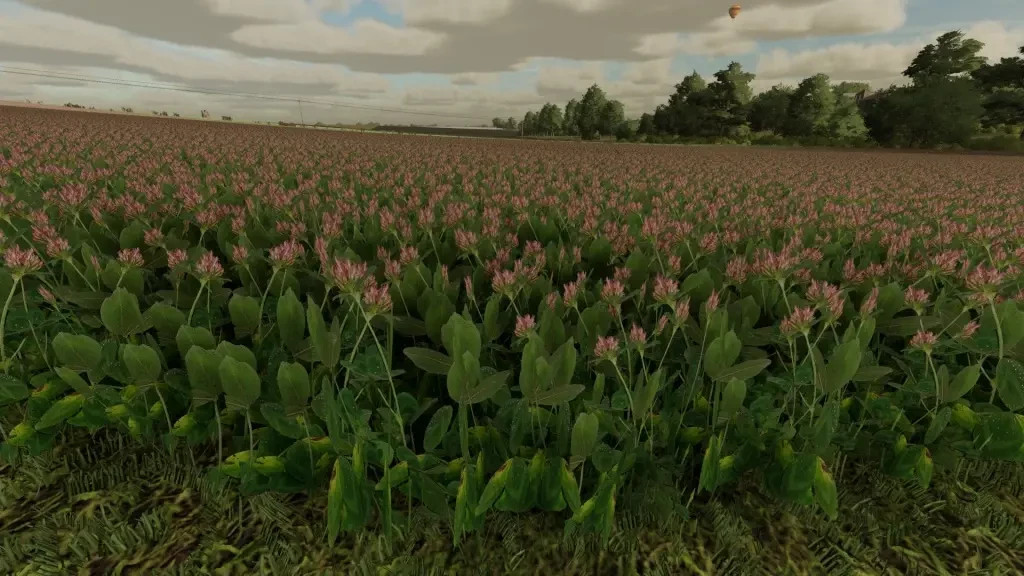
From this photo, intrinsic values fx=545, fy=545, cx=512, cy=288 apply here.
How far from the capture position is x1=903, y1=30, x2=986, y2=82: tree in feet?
182

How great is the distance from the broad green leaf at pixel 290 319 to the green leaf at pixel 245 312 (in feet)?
0.78

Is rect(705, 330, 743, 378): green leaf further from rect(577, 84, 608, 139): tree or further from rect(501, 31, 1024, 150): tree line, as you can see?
rect(577, 84, 608, 139): tree

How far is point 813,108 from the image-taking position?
60.3 meters

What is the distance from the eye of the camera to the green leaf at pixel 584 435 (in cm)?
161

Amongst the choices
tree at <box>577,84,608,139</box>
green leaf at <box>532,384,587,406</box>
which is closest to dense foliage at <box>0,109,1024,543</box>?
green leaf at <box>532,384,587,406</box>

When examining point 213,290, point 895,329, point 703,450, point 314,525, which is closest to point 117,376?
point 213,290

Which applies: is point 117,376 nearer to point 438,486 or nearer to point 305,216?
point 438,486

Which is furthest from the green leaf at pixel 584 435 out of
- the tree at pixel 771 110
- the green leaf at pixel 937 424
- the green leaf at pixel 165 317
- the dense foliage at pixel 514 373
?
the tree at pixel 771 110

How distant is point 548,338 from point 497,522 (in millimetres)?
686

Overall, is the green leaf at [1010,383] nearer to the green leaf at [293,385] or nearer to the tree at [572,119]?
the green leaf at [293,385]

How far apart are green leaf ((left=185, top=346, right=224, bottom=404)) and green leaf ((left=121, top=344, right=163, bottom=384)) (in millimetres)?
144

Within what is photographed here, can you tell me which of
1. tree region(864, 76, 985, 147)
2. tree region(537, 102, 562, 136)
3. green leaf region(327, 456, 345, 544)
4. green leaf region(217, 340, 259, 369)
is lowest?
green leaf region(327, 456, 345, 544)

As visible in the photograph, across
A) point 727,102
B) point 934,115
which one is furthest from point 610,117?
point 934,115

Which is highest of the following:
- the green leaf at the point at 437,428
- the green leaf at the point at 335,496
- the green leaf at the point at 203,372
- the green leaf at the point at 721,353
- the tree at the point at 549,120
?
the tree at the point at 549,120
